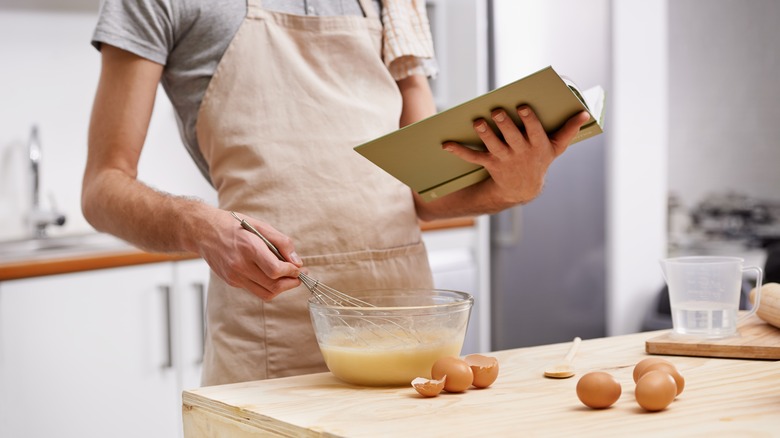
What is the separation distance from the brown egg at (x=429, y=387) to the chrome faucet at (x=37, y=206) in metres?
1.96

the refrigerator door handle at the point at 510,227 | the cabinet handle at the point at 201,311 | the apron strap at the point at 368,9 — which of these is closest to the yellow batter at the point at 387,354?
the apron strap at the point at 368,9

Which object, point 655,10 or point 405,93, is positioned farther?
point 655,10

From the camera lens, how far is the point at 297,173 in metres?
1.34

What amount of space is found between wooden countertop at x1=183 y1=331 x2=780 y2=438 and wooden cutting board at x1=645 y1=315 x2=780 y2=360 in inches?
1.0

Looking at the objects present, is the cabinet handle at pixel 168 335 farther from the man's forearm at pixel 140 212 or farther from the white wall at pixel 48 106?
the man's forearm at pixel 140 212

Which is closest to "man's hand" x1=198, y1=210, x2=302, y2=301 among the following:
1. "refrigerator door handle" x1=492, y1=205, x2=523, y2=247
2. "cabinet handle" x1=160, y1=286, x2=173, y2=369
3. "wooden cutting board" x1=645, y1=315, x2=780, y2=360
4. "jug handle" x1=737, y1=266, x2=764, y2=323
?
"wooden cutting board" x1=645, y1=315, x2=780, y2=360

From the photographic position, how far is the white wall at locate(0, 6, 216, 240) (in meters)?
2.62

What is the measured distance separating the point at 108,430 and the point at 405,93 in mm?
1217

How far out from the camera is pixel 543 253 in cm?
361

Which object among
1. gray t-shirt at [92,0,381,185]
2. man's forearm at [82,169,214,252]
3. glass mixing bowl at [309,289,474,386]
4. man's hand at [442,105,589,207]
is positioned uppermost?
gray t-shirt at [92,0,381,185]

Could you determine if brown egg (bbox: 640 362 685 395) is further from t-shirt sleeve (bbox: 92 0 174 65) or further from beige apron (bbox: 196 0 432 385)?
t-shirt sleeve (bbox: 92 0 174 65)

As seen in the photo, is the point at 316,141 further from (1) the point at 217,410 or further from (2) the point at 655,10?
(2) the point at 655,10

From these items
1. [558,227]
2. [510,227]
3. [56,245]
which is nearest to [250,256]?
[56,245]

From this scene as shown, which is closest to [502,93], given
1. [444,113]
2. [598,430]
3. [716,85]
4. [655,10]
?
[444,113]
